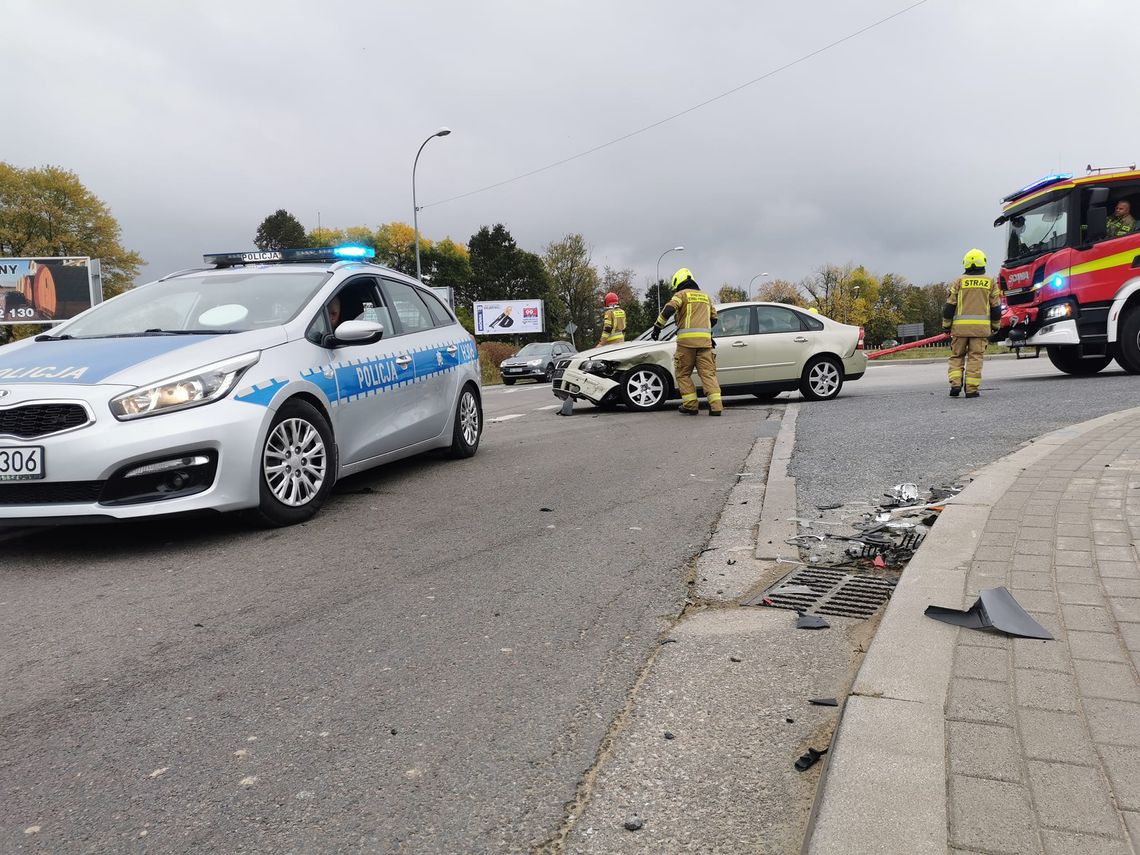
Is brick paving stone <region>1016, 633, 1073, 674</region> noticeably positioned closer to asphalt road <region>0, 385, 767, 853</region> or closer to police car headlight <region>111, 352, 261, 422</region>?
asphalt road <region>0, 385, 767, 853</region>

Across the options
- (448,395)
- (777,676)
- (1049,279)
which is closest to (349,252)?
(448,395)

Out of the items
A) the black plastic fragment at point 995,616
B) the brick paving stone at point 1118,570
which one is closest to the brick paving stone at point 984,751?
the black plastic fragment at point 995,616

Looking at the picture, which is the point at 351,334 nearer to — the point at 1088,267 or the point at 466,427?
the point at 466,427

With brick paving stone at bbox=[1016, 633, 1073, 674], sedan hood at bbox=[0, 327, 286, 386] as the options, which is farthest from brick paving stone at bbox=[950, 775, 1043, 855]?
sedan hood at bbox=[0, 327, 286, 386]

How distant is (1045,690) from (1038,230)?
13919 mm

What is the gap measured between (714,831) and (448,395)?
19.3 feet

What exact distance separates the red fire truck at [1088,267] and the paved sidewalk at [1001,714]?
1103 centimetres

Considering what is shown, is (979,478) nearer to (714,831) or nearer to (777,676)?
(777,676)

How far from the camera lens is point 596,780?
2.37 metres

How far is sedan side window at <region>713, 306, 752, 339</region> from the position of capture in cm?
1332

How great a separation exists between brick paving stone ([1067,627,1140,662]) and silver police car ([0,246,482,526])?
13.1ft

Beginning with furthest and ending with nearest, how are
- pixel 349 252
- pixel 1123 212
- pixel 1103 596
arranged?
pixel 1123 212
pixel 349 252
pixel 1103 596

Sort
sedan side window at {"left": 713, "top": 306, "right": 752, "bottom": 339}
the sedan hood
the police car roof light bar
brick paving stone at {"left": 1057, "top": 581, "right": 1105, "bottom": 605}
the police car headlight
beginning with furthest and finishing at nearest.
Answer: sedan side window at {"left": 713, "top": 306, "right": 752, "bottom": 339}
the police car roof light bar
the sedan hood
the police car headlight
brick paving stone at {"left": 1057, "top": 581, "right": 1105, "bottom": 605}

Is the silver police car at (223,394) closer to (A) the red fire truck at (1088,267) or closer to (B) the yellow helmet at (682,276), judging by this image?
(B) the yellow helmet at (682,276)
